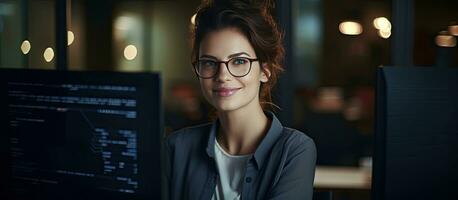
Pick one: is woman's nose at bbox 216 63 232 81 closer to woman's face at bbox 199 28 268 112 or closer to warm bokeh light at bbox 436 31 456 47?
woman's face at bbox 199 28 268 112

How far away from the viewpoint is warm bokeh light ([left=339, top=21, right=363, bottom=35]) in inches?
227

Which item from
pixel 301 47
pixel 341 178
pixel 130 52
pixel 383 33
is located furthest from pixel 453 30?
pixel 130 52

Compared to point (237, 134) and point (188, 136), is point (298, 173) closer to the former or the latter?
point (237, 134)

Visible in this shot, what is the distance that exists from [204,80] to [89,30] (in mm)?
5355

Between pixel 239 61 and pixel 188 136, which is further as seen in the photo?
pixel 188 136

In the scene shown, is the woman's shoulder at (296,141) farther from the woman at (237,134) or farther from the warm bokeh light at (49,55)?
the warm bokeh light at (49,55)

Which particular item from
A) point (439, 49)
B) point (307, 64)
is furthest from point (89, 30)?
point (439, 49)

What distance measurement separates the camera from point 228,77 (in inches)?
67.2

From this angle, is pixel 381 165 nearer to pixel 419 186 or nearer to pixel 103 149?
pixel 419 186

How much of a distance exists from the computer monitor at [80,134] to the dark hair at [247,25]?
22.5 inches

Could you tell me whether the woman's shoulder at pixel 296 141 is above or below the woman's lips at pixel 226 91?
below

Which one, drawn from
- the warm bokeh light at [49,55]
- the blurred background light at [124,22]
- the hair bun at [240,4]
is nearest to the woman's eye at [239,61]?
the hair bun at [240,4]

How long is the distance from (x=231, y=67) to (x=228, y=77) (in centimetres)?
4

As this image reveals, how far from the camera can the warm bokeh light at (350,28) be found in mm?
5773
